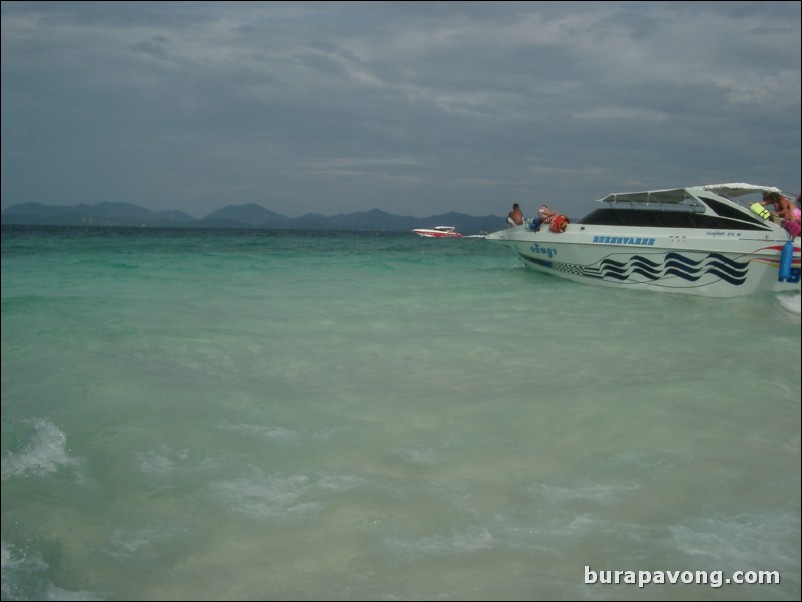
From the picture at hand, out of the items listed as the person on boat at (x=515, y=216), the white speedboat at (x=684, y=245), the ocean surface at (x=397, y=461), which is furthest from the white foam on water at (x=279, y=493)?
the person on boat at (x=515, y=216)

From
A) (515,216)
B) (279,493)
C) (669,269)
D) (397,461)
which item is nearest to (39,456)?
(279,493)

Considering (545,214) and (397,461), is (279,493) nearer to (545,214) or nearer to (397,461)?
(397,461)

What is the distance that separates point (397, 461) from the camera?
4055 mm

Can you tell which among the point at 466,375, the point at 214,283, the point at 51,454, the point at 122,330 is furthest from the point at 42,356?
the point at 214,283

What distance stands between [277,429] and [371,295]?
24.3ft

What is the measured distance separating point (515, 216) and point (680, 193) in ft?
15.5

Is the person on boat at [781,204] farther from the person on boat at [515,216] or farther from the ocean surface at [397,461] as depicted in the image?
the person on boat at [515,216]

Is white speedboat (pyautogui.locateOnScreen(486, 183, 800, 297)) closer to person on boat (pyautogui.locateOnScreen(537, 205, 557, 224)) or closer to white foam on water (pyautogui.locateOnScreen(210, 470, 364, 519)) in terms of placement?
person on boat (pyautogui.locateOnScreen(537, 205, 557, 224))

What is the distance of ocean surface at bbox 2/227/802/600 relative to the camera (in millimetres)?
2887

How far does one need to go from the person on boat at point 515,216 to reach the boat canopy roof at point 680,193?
307 cm

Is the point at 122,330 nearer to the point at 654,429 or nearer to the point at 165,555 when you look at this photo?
the point at 165,555

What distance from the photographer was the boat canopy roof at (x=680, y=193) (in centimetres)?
1146

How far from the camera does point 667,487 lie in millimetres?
3668

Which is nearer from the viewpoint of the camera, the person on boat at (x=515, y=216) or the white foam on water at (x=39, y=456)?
the white foam on water at (x=39, y=456)
